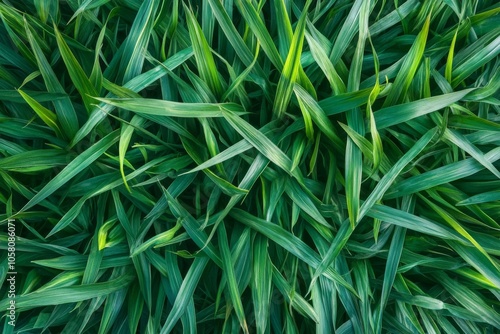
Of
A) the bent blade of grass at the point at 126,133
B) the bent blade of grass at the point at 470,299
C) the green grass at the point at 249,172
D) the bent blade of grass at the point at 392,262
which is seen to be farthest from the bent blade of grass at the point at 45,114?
the bent blade of grass at the point at 470,299

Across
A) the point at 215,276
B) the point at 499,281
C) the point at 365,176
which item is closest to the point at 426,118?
the point at 365,176

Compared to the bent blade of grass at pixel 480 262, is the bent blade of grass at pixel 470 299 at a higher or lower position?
lower

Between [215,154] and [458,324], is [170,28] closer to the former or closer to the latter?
[215,154]

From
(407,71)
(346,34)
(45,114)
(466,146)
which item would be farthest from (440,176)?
(45,114)

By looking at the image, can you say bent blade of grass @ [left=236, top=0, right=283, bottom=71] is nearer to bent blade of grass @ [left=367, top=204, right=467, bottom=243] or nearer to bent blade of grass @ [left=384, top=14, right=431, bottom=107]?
bent blade of grass @ [left=384, top=14, right=431, bottom=107]

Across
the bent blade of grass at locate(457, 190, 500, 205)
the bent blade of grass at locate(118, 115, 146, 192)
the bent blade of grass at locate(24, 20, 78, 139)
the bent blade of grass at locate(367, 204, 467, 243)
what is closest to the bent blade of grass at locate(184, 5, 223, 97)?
the bent blade of grass at locate(118, 115, 146, 192)

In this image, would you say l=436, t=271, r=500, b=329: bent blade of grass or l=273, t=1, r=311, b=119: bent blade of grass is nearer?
l=273, t=1, r=311, b=119: bent blade of grass

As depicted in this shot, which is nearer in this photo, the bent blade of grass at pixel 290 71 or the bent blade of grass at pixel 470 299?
the bent blade of grass at pixel 290 71

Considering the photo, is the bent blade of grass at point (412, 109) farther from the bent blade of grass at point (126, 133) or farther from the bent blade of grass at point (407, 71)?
the bent blade of grass at point (126, 133)
